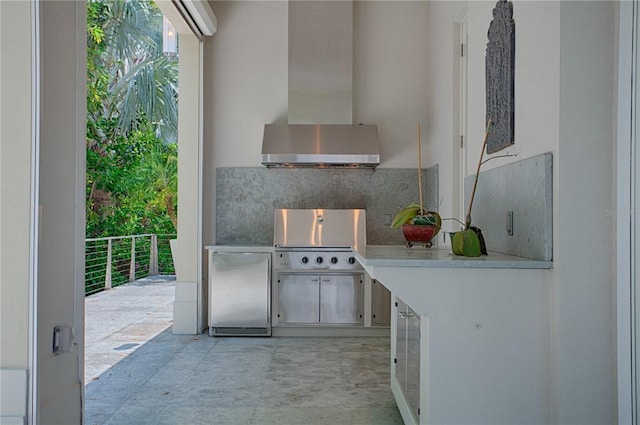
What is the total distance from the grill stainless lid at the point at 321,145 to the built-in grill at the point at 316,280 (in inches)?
20.2

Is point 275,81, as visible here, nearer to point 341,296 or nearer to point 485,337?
point 341,296

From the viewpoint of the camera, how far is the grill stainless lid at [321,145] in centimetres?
508

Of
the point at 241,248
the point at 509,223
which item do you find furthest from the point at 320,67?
the point at 509,223

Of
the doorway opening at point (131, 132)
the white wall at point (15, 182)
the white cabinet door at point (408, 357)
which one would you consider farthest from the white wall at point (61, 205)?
the doorway opening at point (131, 132)

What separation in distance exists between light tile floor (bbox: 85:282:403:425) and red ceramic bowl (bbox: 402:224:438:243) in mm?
1000

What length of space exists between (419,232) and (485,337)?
674 mm

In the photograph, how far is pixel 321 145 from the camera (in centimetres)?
512

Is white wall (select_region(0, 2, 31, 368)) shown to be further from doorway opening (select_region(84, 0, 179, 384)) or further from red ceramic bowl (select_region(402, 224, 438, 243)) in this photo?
doorway opening (select_region(84, 0, 179, 384))

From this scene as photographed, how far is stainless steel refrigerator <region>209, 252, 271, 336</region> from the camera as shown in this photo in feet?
16.5

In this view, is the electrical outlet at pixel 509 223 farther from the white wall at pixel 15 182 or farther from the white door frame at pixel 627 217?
the white wall at pixel 15 182

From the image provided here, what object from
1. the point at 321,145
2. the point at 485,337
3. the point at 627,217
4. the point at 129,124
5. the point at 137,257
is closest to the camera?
the point at 627,217

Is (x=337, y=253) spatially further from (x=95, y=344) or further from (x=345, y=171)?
(x=95, y=344)

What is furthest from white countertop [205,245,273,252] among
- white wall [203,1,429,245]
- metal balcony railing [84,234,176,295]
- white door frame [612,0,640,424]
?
metal balcony railing [84,234,176,295]

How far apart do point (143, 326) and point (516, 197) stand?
4273 millimetres
